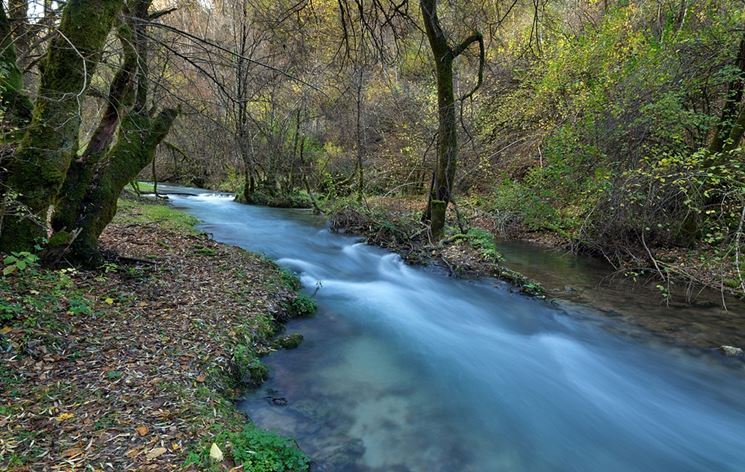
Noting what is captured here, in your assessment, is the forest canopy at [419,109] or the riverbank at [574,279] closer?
the forest canopy at [419,109]

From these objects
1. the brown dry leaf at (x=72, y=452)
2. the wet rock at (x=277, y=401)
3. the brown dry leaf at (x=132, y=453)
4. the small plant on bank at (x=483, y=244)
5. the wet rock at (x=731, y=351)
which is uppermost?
the small plant on bank at (x=483, y=244)

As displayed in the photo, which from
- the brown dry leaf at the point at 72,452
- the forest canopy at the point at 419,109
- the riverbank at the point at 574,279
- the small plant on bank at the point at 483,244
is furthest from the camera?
the small plant on bank at the point at 483,244

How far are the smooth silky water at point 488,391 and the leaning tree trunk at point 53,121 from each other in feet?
9.55

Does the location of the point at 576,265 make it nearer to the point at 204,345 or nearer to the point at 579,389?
the point at 579,389

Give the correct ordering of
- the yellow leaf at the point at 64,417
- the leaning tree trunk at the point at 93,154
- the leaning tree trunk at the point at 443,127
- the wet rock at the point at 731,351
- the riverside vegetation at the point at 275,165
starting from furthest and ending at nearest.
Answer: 1. the leaning tree trunk at the point at 443,127
2. the wet rock at the point at 731,351
3. the leaning tree trunk at the point at 93,154
4. the riverside vegetation at the point at 275,165
5. the yellow leaf at the point at 64,417

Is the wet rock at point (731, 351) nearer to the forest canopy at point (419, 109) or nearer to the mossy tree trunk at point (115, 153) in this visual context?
the forest canopy at point (419, 109)

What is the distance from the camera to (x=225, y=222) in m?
12.4

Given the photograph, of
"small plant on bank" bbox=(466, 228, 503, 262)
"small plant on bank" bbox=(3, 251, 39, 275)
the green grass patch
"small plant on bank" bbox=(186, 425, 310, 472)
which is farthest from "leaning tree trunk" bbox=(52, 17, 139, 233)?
"small plant on bank" bbox=(466, 228, 503, 262)

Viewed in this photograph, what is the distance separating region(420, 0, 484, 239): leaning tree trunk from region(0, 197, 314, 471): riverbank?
4.55m

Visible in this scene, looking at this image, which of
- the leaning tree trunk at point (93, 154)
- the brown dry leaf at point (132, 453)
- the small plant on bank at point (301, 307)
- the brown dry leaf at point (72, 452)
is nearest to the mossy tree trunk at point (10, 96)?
the leaning tree trunk at point (93, 154)

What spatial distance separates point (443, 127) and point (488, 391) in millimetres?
5933

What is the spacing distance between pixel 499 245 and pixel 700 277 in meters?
4.91

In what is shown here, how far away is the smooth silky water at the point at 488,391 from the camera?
3.64 meters

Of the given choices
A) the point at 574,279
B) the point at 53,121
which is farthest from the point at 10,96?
the point at 574,279
